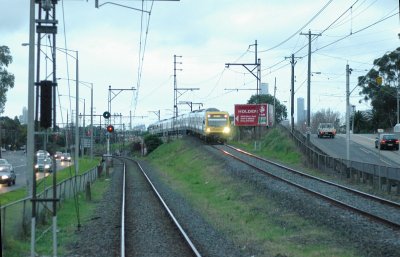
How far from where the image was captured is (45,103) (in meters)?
11.2

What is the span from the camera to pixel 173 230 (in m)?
17.5

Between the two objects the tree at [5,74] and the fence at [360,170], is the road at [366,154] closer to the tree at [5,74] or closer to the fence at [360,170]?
the fence at [360,170]

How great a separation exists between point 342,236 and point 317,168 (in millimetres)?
24505

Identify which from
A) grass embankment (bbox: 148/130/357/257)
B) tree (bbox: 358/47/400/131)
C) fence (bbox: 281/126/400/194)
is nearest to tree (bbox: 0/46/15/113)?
grass embankment (bbox: 148/130/357/257)

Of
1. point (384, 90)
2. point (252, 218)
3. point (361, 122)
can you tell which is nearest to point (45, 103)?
point (252, 218)

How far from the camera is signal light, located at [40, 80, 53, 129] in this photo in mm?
11133

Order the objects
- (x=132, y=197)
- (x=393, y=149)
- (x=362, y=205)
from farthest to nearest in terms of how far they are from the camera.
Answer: (x=393, y=149) → (x=132, y=197) → (x=362, y=205)

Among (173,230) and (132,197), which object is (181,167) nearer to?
(132,197)

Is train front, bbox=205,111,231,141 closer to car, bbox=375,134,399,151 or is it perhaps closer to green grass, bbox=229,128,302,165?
green grass, bbox=229,128,302,165

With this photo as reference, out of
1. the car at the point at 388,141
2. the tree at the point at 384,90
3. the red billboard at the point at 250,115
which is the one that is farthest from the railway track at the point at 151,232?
the tree at the point at 384,90

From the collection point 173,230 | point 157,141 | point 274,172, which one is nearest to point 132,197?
point 274,172

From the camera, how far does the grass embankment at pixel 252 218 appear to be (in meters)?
14.5

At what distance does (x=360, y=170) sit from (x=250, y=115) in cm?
3314

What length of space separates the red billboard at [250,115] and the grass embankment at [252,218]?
20.8 meters
